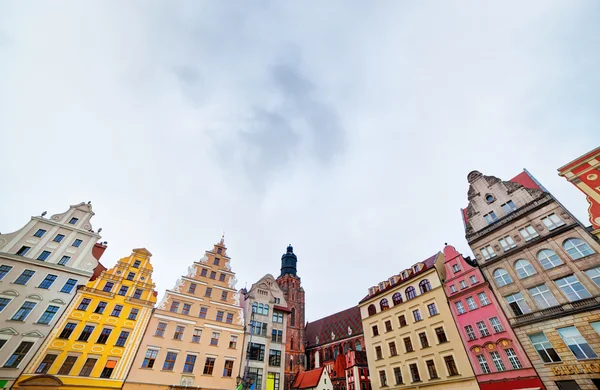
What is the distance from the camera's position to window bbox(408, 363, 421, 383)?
30.7 meters

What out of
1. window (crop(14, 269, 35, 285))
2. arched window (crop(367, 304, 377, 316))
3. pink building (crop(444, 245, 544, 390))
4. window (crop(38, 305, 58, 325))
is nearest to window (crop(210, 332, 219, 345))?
window (crop(38, 305, 58, 325))

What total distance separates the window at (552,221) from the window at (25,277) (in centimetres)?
4990

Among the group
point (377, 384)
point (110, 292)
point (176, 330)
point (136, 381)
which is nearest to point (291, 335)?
point (377, 384)

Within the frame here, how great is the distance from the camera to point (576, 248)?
22.5 m

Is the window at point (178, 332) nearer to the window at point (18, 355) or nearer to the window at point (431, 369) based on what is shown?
the window at point (18, 355)

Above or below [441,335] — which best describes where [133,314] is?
above

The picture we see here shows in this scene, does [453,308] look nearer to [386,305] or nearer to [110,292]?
[386,305]

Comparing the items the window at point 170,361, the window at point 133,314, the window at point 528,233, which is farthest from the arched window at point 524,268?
the window at point 133,314

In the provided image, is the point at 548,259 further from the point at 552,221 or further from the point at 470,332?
the point at 470,332

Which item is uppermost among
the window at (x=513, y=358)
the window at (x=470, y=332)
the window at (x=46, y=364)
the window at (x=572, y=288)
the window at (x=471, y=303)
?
the window at (x=471, y=303)

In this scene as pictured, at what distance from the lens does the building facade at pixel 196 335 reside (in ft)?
90.8

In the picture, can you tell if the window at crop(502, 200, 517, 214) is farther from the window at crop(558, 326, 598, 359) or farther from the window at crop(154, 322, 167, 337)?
the window at crop(154, 322, 167, 337)

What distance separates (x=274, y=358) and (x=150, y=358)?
14925mm

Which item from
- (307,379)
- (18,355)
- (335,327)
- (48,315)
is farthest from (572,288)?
(18,355)
